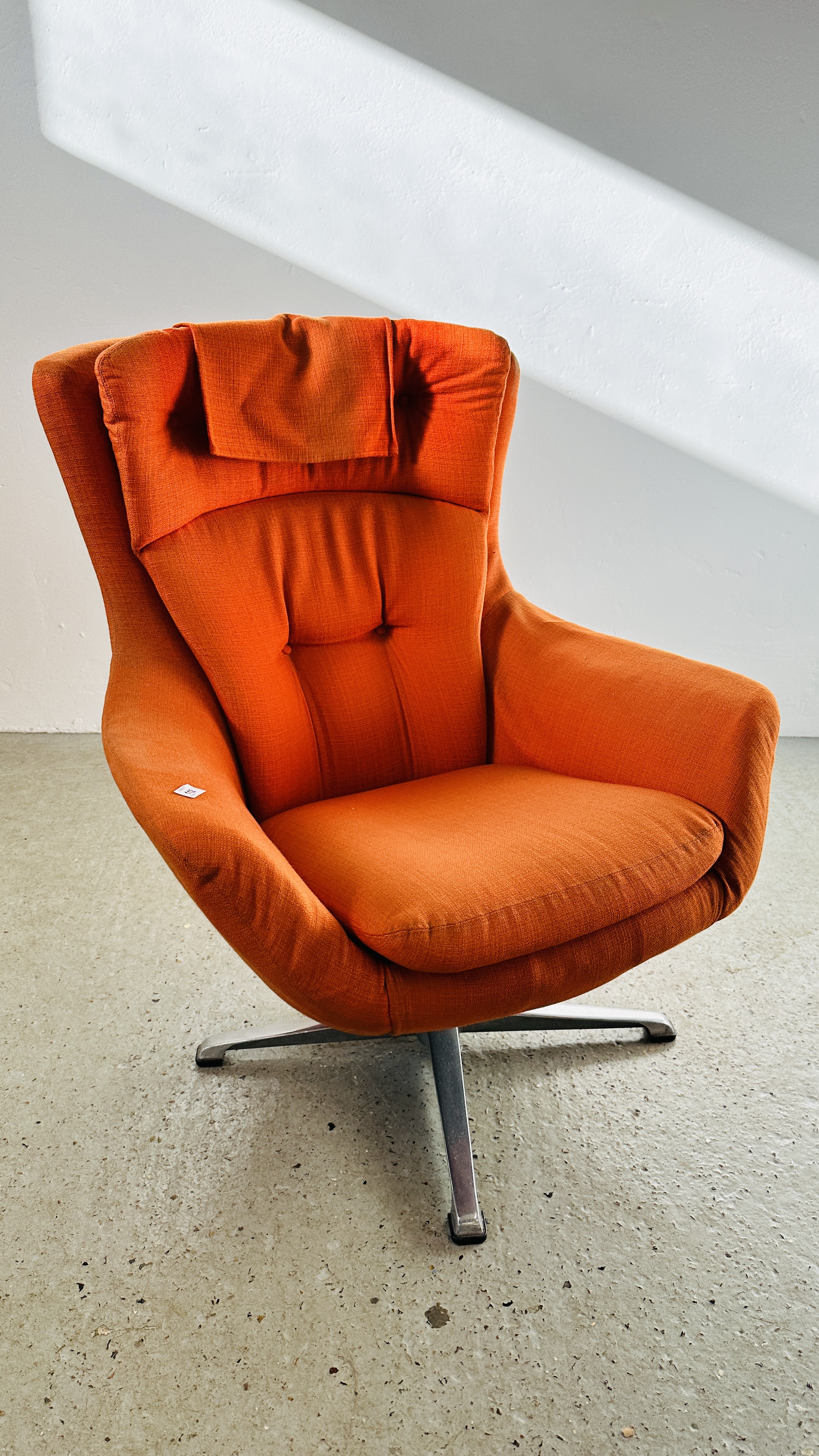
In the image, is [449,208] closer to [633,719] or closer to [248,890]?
[633,719]

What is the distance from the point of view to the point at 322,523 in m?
1.43

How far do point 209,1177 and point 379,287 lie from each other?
2.01m

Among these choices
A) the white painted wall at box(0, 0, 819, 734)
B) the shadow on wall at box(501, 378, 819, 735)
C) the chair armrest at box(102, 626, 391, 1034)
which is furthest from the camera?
the shadow on wall at box(501, 378, 819, 735)

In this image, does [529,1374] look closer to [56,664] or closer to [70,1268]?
[70,1268]

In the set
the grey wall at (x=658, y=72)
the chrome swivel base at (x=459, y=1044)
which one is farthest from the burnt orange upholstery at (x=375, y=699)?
the grey wall at (x=658, y=72)

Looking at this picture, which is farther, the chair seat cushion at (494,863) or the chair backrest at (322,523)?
the chair backrest at (322,523)

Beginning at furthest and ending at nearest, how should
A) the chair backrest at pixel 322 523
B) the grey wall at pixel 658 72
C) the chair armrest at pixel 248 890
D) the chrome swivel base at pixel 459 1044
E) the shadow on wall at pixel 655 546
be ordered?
the shadow on wall at pixel 655 546
the grey wall at pixel 658 72
the chair backrest at pixel 322 523
the chrome swivel base at pixel 459 1044
the chair armrest at pixel 248 890

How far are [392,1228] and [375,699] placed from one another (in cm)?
70

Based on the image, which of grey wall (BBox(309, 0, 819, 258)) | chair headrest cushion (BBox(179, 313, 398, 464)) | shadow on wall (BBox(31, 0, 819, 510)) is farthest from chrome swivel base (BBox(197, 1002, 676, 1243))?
grey wall (BBox(309, 0, 819, 258))

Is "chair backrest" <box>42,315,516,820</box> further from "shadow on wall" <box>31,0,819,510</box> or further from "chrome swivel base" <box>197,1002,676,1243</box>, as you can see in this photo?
"shadow on wall" <box>31,0,819,510</box>

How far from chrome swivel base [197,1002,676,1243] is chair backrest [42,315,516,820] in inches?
12.6

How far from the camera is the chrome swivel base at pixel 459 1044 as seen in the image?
3.54 feet

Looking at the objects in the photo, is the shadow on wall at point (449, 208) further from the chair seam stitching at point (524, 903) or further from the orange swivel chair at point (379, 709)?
the chair seam stitching at point (524, 903)

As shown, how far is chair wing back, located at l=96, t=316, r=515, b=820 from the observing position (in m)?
1.29
